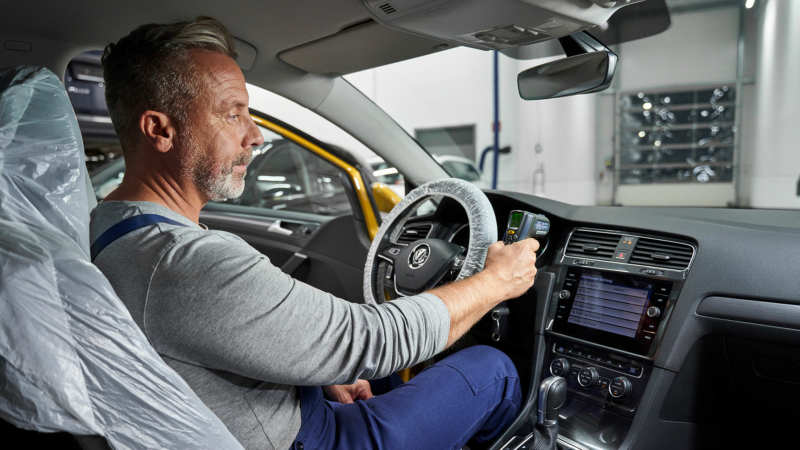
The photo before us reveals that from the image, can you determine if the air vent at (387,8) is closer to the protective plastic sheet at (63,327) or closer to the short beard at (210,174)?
the short beard at (210,174)

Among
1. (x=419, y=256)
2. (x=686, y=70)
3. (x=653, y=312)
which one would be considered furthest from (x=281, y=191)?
(x=686, y=70)

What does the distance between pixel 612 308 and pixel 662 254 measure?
0.22 m

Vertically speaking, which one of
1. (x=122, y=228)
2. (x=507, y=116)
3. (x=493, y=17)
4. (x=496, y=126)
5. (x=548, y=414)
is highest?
(x=507, y=116)

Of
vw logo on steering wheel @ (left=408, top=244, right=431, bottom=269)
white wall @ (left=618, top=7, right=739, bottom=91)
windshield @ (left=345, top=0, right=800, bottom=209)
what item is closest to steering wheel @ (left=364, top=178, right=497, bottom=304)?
vw logo on steering wheel @ (left=408, top=244, right=431, bottom=269)

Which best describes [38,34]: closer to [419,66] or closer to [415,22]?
[415,22]

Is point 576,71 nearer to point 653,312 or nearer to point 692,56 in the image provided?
point 653,312

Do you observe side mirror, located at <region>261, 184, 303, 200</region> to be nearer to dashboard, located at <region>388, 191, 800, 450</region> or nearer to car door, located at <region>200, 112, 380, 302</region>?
car door, located at <region>200, 112, 380, 302</region>

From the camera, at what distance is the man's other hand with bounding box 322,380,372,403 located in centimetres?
155

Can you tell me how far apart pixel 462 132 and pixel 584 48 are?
7617 mm

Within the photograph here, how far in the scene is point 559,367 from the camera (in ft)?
5.61

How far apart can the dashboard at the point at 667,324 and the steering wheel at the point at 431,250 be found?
20 centimetres

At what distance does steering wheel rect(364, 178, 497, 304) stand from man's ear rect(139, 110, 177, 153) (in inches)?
30.8

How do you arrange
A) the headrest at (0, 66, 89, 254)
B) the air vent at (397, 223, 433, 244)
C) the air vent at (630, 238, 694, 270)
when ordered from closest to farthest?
the headrest at (0, 66, 89, 254)
the air vent at (630, 238, 694, 270)
the air vent at (397, 223, 433, 244)

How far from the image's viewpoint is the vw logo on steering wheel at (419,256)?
5.22 feet
